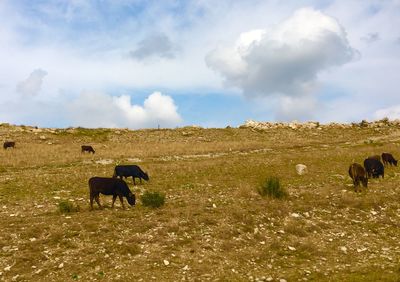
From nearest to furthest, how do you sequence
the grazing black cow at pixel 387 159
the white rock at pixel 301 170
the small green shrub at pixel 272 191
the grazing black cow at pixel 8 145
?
the small green shrub at pixel 272 191, the white rock at pixel 301 170, the grazing black cow at pixel 387 159, the grazing black cow at pixel 8 145

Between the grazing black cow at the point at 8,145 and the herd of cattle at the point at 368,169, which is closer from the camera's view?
the herd of cattle at the point at 368,169

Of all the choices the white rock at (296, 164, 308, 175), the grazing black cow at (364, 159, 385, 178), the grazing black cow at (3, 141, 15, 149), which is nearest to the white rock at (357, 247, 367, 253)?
the grazing black cow at (364, 159, 385, 178)

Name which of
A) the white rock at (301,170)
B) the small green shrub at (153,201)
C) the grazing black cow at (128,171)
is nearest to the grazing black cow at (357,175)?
the white rock at (301,170)

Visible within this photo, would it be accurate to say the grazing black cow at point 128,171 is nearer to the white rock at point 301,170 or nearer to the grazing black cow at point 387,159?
the white rock at point 301,170

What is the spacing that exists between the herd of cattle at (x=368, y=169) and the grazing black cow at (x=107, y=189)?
12407 mm

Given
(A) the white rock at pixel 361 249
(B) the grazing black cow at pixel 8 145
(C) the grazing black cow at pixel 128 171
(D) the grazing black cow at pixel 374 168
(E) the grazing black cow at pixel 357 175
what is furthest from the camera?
(B) the grazing black cow at pixel 8 145

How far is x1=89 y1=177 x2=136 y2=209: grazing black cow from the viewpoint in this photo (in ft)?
58.3

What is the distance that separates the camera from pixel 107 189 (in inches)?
711

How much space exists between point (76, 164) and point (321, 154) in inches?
899

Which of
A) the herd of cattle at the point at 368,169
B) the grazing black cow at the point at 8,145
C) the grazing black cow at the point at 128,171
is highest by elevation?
the grazing black cow at the point at 8,145

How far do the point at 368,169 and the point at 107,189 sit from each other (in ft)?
58.6

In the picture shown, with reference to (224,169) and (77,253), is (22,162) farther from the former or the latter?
(77,253)

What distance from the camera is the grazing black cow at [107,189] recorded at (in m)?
17.8

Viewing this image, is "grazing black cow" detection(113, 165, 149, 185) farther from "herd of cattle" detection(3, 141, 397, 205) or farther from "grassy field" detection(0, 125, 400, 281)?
"grassy field" detection(0, 125, 400, 281)
